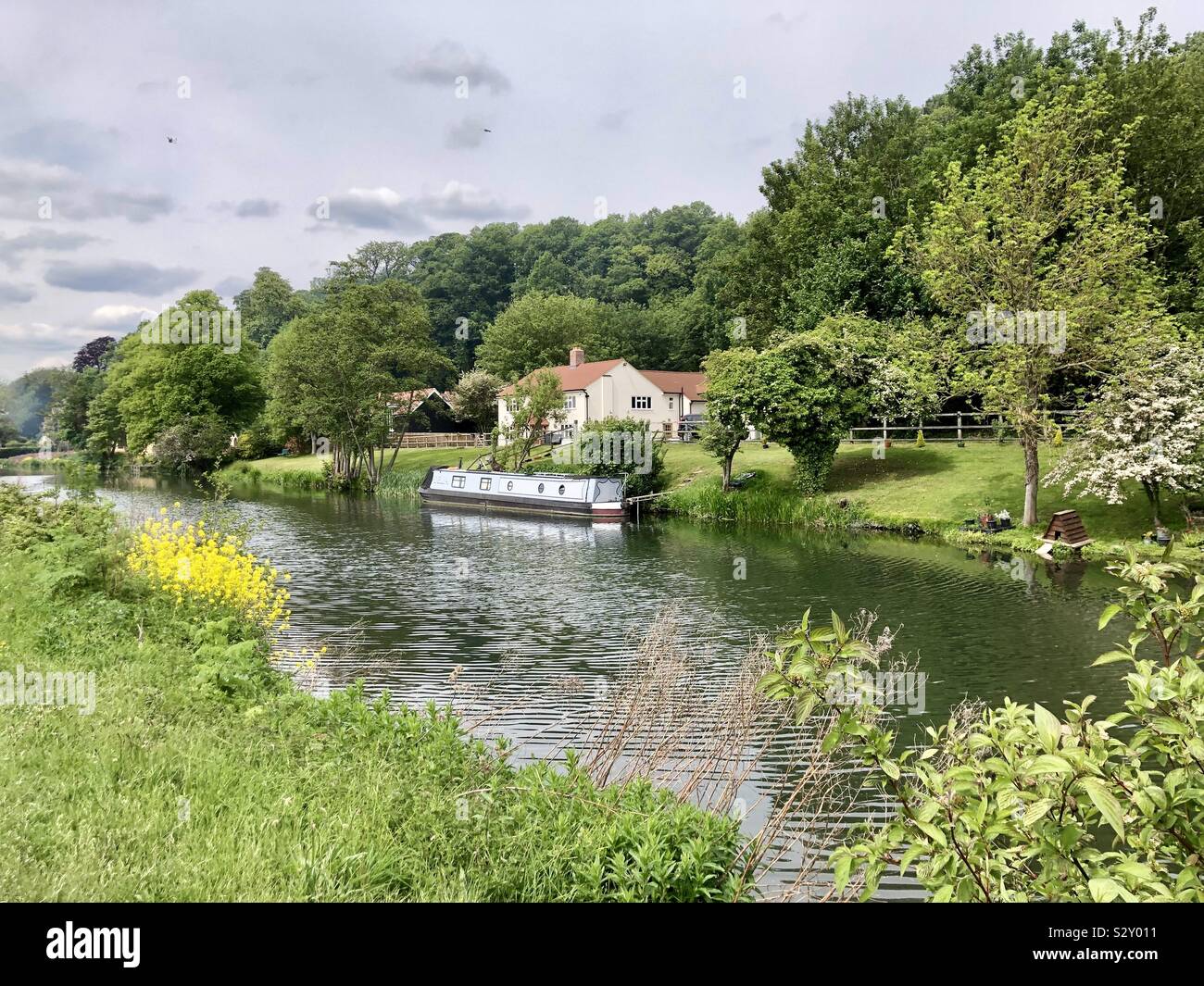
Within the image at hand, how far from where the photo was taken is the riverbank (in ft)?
88.4

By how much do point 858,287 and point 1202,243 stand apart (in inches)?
556

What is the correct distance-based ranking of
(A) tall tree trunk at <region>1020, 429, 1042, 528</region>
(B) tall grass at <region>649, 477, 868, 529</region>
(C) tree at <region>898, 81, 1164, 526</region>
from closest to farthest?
(C) tree at <region>898, 81, 1164, 526</region> < (A) tall tree trunk at <region>1020, 429, 1042, 528</region> < (B) tall grass at <region>649, 477, 868, 529</region>

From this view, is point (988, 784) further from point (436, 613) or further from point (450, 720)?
point (436, 613)

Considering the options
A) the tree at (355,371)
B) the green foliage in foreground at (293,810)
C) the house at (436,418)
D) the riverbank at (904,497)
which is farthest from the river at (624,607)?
the house at (436,418)

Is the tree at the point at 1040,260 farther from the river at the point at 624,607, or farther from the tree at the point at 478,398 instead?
the tree at the point at 478,398

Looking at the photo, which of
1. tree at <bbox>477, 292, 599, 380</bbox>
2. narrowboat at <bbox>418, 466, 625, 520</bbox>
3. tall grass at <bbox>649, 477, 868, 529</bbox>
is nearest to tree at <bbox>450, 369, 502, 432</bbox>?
tree at <bbox>477, 292, 599, 380</bbox>

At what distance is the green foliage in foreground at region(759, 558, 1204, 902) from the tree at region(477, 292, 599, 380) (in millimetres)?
69980

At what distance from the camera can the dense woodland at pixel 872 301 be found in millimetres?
26750

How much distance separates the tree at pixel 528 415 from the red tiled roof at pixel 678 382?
52.0ft

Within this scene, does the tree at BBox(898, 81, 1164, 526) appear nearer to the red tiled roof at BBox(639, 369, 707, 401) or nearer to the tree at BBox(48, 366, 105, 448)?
the red tiled roof at BBox(639, 369, 707, 401)

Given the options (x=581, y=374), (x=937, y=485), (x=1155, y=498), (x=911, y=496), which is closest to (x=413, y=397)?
(x=581, y=374)

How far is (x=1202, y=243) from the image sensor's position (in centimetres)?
3111

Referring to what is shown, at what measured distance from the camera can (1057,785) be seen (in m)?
3.21

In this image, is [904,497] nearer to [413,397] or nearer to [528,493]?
[528,493]
